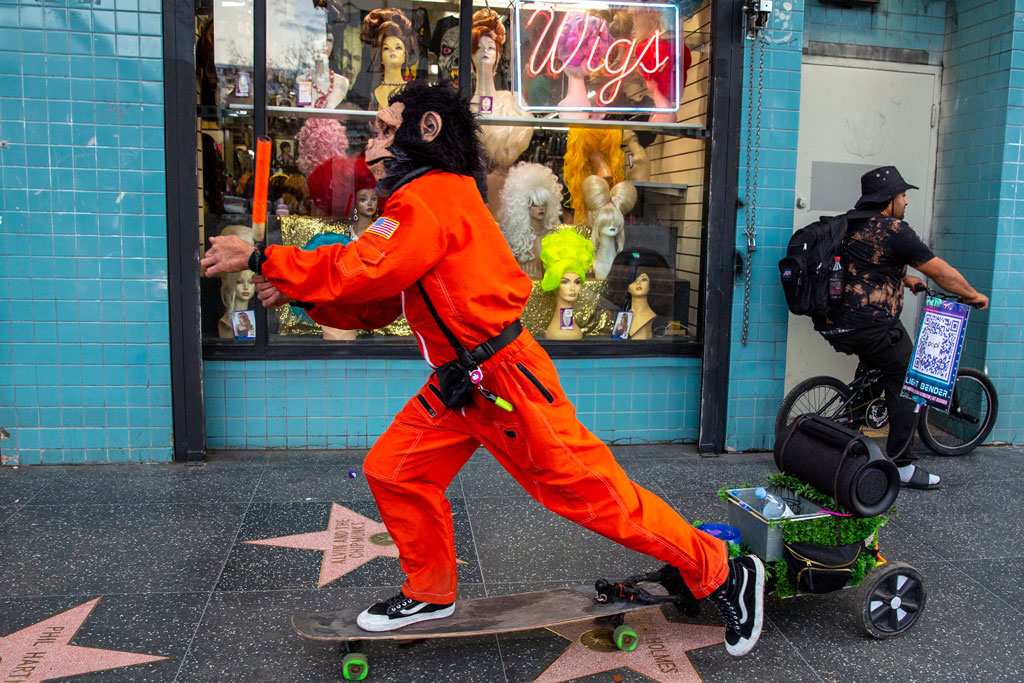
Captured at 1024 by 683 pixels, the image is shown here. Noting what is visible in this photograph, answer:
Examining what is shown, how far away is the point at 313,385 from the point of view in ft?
19.1

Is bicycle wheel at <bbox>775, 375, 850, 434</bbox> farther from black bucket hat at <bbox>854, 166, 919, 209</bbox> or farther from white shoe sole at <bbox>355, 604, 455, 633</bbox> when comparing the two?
white shoe sole at <bbox>355, 604, 455, 633</bbox>

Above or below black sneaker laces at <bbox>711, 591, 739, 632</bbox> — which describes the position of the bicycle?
above

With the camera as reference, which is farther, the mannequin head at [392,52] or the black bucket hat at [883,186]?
the mannequin head at [392,52]

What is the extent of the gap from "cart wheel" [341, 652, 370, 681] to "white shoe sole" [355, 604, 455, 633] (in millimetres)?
106

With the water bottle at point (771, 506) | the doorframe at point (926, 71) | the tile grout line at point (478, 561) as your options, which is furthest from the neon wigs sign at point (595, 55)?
the water bottle at point (771, 506)

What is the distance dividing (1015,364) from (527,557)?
4.11 metres

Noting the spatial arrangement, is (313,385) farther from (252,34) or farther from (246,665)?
(246,665)

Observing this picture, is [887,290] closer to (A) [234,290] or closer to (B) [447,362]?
(B) [447,362]

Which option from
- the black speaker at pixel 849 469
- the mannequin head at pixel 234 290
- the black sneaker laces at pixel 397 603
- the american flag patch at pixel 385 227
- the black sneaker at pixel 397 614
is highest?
the american flag patch at pixel 385 227

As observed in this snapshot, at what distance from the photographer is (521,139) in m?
6.11

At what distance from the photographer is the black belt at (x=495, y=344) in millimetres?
3049

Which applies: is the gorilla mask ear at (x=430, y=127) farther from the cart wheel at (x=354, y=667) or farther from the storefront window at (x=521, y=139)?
the storefront window at (x=521, y=139)

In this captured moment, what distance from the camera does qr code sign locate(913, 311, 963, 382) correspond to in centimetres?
511

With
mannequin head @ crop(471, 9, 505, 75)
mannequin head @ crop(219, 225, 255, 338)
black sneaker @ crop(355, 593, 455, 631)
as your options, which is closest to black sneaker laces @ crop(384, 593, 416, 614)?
black sneaker @ crop(355, 593, 455, 631)
